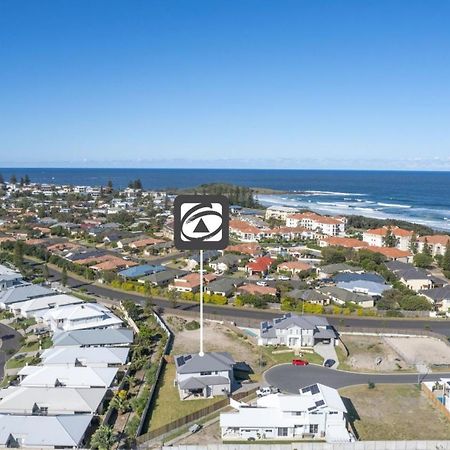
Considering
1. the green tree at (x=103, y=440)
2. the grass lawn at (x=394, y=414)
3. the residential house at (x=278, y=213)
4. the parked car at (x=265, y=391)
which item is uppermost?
the residential house at (x=278, y=213)

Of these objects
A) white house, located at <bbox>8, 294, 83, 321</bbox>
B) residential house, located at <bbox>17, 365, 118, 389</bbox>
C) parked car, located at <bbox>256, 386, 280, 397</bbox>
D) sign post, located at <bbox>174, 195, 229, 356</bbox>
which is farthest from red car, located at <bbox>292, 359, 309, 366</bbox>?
sign post, located at <bbox>174, 195, 229, 356</bbox>

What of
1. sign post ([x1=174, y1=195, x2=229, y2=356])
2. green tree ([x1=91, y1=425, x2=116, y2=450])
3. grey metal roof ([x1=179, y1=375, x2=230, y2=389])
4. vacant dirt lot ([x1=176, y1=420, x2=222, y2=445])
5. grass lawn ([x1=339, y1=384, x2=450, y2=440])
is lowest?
grass lawn ([x1=339, y1=384, x2=450, y2=440])

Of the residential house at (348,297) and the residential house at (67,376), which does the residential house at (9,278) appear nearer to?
the residential house at (67,376)

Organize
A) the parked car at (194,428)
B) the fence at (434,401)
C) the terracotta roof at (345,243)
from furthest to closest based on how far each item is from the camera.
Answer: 1. the terracotta roof at (345,243)
2. the fence at (434,401)
3. the parked car at (194,428)

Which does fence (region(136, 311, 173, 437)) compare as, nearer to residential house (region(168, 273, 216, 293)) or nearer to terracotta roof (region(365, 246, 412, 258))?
residential house (region(168, 273, 216, 293))

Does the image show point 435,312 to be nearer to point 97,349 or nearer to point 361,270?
point 361,270

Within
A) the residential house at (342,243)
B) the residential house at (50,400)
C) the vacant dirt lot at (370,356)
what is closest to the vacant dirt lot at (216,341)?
the vacant dirt lot at (370,356)

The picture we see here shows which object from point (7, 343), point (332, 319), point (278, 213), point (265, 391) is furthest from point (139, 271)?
point (278, 213)

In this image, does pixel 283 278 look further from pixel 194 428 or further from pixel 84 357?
pixel 194 428
